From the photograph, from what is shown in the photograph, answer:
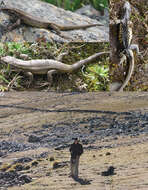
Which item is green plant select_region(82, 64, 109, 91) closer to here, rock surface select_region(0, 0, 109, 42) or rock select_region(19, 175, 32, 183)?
rock surface select_region(0, 0, 109, 42)

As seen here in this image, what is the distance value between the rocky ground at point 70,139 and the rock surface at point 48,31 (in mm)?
304

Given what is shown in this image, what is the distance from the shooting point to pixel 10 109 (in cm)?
156

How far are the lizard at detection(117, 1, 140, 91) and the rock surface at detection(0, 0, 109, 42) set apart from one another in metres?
0.09

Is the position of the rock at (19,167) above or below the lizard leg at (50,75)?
below

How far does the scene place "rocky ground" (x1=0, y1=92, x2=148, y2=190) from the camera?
1380mm

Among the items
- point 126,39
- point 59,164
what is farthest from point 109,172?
point 126,39

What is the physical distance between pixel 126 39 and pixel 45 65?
1.55 ft

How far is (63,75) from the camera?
1543mm

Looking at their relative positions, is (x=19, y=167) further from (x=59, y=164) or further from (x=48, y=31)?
(x=48, y=31)

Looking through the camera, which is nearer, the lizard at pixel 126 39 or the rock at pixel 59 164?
the rock at pixel 59 164

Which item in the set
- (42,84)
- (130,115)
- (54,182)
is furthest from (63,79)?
(54,182)

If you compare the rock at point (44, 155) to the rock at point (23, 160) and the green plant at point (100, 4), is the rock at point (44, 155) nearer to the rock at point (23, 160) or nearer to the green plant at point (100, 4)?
the rock at point (23, 160)

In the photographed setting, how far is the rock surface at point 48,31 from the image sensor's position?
1486 millimetres

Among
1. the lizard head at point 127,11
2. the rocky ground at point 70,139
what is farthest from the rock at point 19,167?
the lizard head at point 127,11
